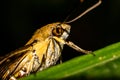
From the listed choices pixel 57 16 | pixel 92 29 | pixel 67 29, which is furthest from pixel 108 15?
pixel 67 29

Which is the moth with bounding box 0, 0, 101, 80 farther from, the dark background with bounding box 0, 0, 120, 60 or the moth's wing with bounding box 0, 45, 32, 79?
the dark background with bounding box 0, 0, 120, 60

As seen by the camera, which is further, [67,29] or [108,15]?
[108,15]

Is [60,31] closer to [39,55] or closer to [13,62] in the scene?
[39,55]

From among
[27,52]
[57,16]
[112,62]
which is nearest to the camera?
[112,62]

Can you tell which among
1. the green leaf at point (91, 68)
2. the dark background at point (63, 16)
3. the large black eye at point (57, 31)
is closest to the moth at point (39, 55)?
the large black eye at point (57, 31)

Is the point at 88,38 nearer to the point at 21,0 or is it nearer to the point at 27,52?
the point at 21,0

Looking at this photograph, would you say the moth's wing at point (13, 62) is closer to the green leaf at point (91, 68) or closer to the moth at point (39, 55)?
the moth at point (39, 55)

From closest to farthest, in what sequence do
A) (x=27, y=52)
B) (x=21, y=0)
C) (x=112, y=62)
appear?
(x=112, y=62), (x=27, y=52), (x=21, y=0)
